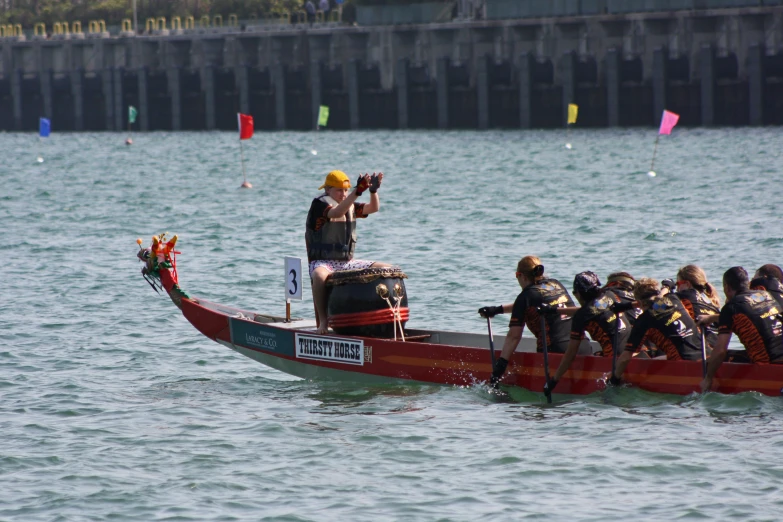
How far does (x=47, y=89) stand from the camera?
9538 centimetres

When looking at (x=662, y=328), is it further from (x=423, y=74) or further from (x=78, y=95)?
(x=78, y=95)

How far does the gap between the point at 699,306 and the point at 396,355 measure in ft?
10.8

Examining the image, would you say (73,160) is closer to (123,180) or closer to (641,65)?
(123,180)

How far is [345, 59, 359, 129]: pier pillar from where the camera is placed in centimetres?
8062

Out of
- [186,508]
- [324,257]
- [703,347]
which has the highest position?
[324,257]

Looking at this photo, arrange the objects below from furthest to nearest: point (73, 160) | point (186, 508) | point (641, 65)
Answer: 1. point (641, 65)
2. point (73, 160)
3. point (186, 508)

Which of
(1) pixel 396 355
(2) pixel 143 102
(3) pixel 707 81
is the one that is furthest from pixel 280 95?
(1) pixel 396 355

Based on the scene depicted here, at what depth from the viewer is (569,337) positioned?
510 inches

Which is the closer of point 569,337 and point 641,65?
point 569,337

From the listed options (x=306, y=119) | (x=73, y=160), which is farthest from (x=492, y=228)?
(x=306, y=119)

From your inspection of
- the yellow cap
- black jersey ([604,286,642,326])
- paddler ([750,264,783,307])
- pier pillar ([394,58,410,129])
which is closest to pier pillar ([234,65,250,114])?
pier pillar ([394,58,410,129])

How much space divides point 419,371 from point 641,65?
5968 cm

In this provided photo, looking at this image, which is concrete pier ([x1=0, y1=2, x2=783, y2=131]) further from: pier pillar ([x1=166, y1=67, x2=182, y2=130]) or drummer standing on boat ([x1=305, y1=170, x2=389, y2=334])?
drummer standing on boat ([x1=305, y1=170, x2=389, y2=334])

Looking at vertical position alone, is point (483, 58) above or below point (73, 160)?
above
